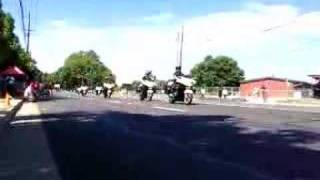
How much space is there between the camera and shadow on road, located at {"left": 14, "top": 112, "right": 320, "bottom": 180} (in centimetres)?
1073

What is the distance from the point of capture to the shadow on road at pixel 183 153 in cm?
1073

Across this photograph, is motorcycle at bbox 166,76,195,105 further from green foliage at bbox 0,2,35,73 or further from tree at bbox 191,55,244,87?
tree at bbox 191,55,244,87

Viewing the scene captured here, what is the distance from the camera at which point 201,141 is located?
50.7 feet

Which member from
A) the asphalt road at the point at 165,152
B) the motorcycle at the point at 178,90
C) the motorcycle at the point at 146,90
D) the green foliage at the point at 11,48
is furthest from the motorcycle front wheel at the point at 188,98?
the green foliage at the point at 11,48

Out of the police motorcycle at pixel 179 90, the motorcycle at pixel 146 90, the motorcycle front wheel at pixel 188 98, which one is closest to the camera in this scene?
the motorcycle front wheel at pixel 188 98

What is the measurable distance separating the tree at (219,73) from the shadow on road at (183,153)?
502 ft

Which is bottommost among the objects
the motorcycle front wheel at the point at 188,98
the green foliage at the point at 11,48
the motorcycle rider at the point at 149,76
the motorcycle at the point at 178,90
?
the motorcycle front wheel at the point at 188,98

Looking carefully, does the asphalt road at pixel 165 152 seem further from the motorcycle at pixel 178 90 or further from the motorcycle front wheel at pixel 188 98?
the motorcycle at pixel 178 90

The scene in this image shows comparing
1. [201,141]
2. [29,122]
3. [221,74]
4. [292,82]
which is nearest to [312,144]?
[201,141]

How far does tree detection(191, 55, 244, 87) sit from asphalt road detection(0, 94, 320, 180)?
152 m

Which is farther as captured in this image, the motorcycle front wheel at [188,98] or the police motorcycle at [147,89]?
the police motorcycle at [147,89]

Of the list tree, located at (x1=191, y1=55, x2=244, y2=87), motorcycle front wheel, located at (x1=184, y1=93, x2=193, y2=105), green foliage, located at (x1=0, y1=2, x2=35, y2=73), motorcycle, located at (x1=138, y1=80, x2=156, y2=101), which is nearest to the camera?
motorcycle front wheel, located at (x1=184, y1=93, x2=193, y2=105)

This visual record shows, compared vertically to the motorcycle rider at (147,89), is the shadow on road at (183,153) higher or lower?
lower

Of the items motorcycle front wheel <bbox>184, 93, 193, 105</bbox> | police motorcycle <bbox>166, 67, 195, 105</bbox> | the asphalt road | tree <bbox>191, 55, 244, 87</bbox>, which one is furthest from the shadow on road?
tree <bbox>191, 55, 244, 87</bbox>
